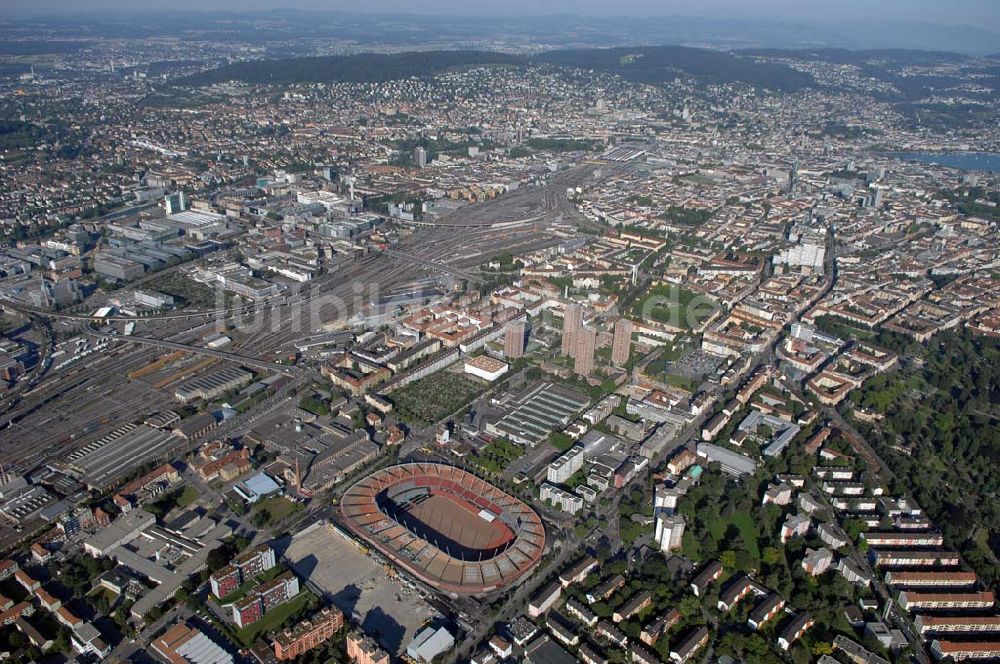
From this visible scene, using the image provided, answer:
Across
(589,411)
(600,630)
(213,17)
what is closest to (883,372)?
(589,411)

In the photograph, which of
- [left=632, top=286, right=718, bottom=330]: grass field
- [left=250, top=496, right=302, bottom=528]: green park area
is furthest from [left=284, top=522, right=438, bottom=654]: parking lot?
[left=632, top=286, right=718, bottom=330]: grass field

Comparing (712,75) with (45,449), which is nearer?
(45,449)

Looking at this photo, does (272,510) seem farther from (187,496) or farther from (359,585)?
(359,585)

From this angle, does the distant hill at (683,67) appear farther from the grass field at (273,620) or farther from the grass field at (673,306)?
the grass field at (273,620)

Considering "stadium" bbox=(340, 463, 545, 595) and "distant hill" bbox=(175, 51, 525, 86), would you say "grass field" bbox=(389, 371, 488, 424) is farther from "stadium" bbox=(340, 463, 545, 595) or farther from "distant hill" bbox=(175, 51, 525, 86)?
"distant hill" bbox=(175, 51, 525, 86)

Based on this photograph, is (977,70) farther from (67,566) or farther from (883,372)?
(67,566)
